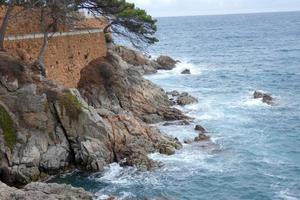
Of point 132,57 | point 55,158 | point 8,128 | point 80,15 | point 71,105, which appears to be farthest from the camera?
point 132,57

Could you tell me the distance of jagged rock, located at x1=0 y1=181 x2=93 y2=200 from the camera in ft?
70.7

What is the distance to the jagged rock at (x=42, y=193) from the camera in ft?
70.7

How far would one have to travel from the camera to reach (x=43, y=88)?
32.8 metres

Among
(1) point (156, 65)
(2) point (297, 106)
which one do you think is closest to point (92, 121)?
(2) point (297, 106)

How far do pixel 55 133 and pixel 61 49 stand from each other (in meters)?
10.5

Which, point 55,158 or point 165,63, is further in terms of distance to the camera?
point 165,63

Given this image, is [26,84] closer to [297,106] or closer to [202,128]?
[202,128]

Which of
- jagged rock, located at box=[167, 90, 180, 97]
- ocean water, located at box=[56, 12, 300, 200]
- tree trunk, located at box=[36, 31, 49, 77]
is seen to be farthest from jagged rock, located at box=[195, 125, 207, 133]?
jagged rock, located at box=[167, 90, 180, 97]

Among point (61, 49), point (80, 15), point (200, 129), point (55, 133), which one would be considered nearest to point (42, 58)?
point (61, 49)

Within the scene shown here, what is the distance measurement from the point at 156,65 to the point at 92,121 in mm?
47895

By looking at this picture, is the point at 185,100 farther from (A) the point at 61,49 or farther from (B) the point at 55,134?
(B) the point at 55,134

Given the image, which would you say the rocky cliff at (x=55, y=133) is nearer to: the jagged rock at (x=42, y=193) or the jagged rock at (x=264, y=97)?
the jagged rock at (x=42, y=193)

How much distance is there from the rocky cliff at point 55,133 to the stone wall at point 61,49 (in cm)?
349

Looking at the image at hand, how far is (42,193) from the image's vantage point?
75.4ft
